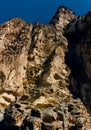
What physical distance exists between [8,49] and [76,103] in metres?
27.8

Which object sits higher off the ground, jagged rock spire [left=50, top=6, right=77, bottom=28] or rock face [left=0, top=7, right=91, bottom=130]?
jagged rock spire [left=50, top=6, right=77, bottom=28]

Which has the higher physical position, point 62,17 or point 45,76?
point 62,17

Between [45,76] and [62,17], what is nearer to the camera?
[45,76]

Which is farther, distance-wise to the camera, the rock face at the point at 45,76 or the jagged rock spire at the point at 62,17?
the jagged rock spire at the point at 62,17

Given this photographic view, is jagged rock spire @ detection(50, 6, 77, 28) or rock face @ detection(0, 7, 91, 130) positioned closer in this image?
rock face @ detection(0, 7, 91, 130)

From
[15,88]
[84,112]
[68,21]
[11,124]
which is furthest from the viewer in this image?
[68,21]

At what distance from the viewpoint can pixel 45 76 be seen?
101 metres

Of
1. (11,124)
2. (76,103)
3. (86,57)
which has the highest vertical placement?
(86,57)

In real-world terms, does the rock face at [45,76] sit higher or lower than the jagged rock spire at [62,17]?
lower

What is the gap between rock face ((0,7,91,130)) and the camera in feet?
265

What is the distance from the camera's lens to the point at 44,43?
381ft

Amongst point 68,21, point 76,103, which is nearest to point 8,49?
point 76,103

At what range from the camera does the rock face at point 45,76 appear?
8062 centimetres

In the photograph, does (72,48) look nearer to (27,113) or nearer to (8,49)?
(8,49)
